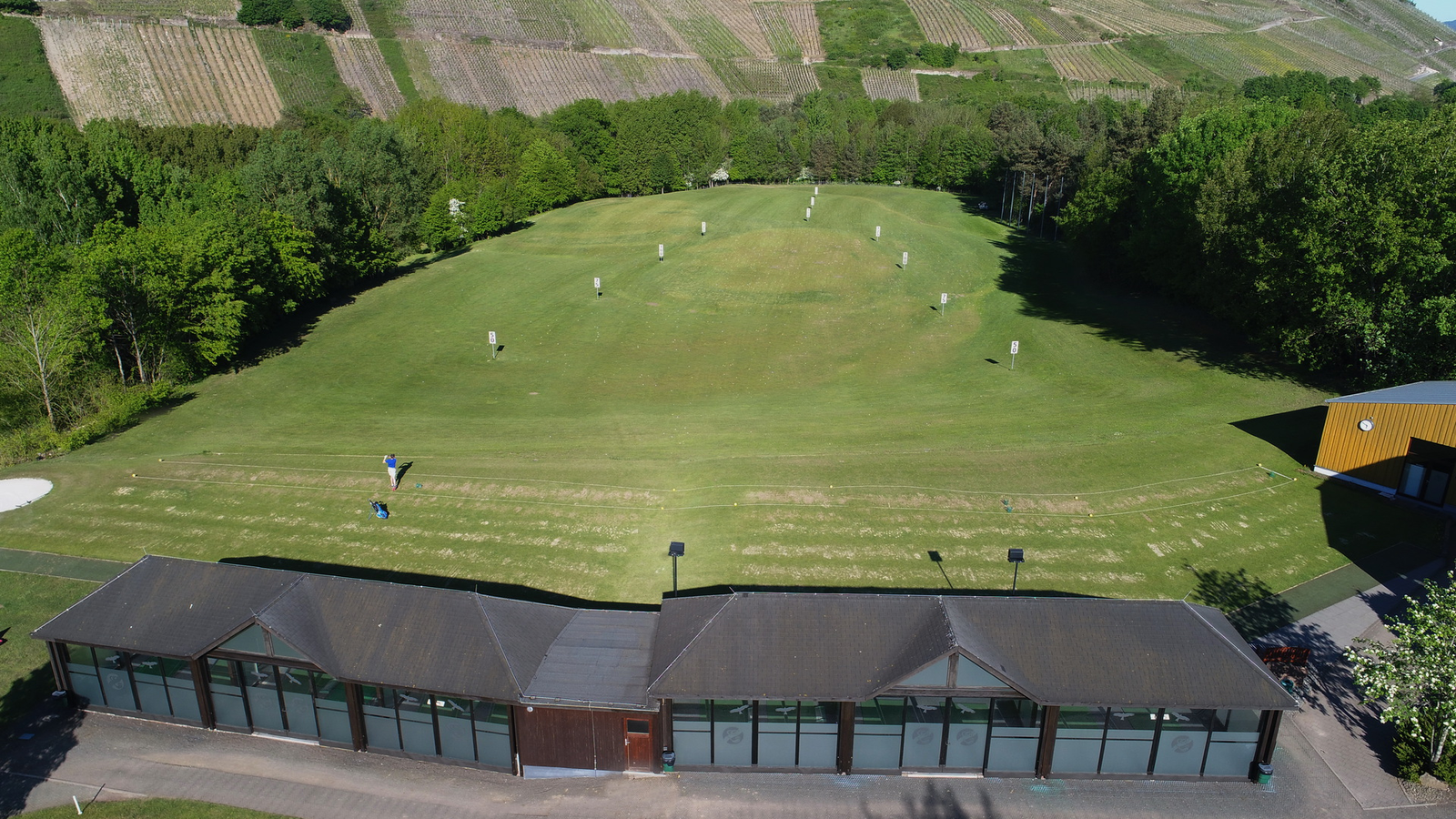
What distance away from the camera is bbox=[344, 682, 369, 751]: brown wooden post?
18953 millimetres

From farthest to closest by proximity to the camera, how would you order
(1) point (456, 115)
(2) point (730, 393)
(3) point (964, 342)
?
(1) point (456, 115)
(3) point (964, 342)
(2) point (730, 393)

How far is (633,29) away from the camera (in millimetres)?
167125

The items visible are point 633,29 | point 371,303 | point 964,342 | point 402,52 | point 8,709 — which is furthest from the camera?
point 633,29

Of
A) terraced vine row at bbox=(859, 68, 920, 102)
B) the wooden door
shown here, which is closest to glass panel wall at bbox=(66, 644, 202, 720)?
the wooden door

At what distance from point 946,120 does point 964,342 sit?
85.7m

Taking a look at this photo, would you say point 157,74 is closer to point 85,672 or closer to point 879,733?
point 85,672

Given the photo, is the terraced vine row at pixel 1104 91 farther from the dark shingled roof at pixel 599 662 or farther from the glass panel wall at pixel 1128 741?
the dark shingled roof at pixel 599 662

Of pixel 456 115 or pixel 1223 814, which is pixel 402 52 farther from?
pixel 1223 814

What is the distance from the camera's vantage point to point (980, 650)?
17547 mm

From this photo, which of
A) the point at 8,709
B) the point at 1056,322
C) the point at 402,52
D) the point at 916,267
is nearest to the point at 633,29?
the point at 402,52

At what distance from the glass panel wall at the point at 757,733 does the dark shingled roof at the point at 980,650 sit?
0.84 m

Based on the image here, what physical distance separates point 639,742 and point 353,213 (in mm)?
59036

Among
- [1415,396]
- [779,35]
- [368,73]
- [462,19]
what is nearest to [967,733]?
[1415,396]

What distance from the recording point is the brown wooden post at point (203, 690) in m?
19.5
